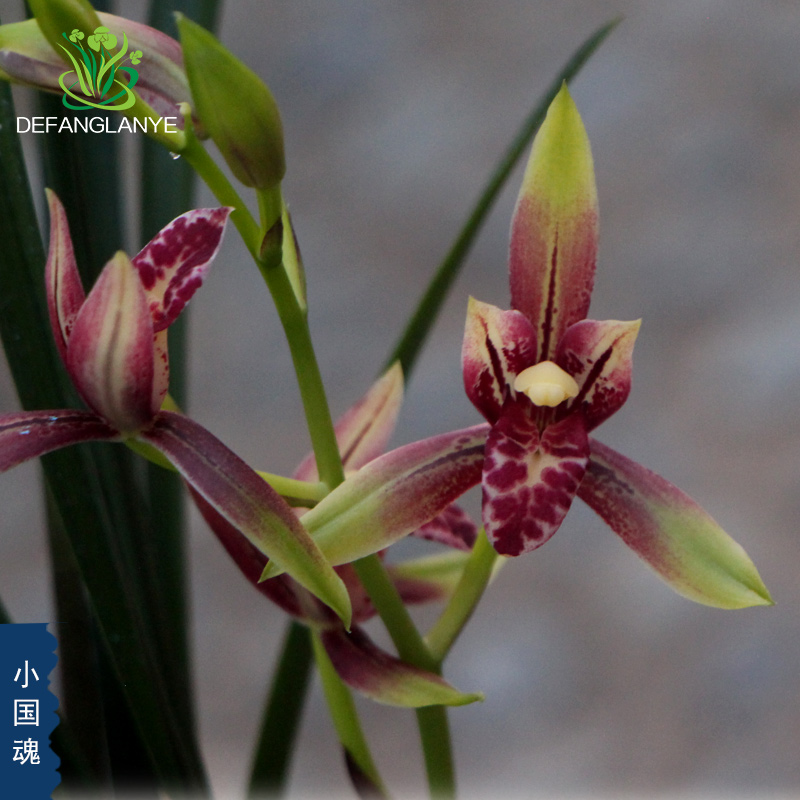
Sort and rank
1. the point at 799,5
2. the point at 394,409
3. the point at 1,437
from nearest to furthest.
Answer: the point at 1,437 → the point at 394,409 → the point at 799,5

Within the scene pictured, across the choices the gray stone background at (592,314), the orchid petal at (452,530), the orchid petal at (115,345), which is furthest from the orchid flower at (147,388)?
the gray stone background at (592,314)

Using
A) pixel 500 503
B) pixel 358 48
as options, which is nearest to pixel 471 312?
pixel 500 503

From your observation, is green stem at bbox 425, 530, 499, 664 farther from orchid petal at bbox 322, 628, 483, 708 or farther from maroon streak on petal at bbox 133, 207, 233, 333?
maroon streak on petal at bbox 133, 207, 233, 333

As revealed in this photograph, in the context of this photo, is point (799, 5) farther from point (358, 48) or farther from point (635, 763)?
point (635, 763)

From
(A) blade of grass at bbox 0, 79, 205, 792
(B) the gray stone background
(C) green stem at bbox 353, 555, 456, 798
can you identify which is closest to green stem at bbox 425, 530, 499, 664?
(C) green stem at bbox 353, 555, 456, 798

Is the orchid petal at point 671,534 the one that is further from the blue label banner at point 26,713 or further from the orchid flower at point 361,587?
the blue label banner at point 26,713
